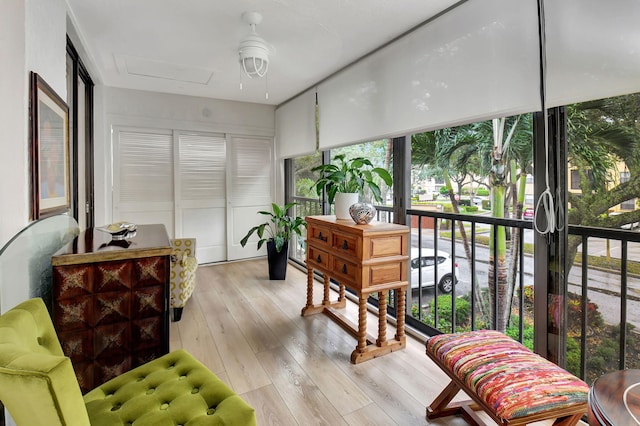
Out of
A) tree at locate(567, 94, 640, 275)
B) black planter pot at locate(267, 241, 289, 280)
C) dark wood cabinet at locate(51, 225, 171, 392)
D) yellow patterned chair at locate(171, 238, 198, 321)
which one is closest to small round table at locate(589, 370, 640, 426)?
tree at locate(567, 94, 640, 275)

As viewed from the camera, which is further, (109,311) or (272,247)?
(272,247)

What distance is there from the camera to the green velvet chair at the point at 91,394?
67 cm

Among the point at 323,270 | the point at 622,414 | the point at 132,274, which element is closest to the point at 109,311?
the point at 132,274

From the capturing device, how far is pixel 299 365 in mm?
2121

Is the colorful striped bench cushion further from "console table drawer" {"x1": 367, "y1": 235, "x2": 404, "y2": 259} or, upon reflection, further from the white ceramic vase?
the white ceramic vase

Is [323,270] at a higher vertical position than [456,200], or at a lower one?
lower

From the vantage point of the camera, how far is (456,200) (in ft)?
7.87

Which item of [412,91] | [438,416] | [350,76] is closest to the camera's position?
[438,416]

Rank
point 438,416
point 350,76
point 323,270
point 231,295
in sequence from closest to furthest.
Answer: point 438,416 < point 323,270 < point 350,76 < point 231,295

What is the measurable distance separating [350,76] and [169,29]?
1578 millimetres

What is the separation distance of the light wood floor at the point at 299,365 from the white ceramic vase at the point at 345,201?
96 cm

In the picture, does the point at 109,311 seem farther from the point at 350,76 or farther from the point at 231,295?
the point at 350,76

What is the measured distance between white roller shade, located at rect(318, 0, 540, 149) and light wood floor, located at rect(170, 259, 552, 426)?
1.64m

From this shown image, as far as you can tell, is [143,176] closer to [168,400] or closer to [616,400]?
[168,400]
